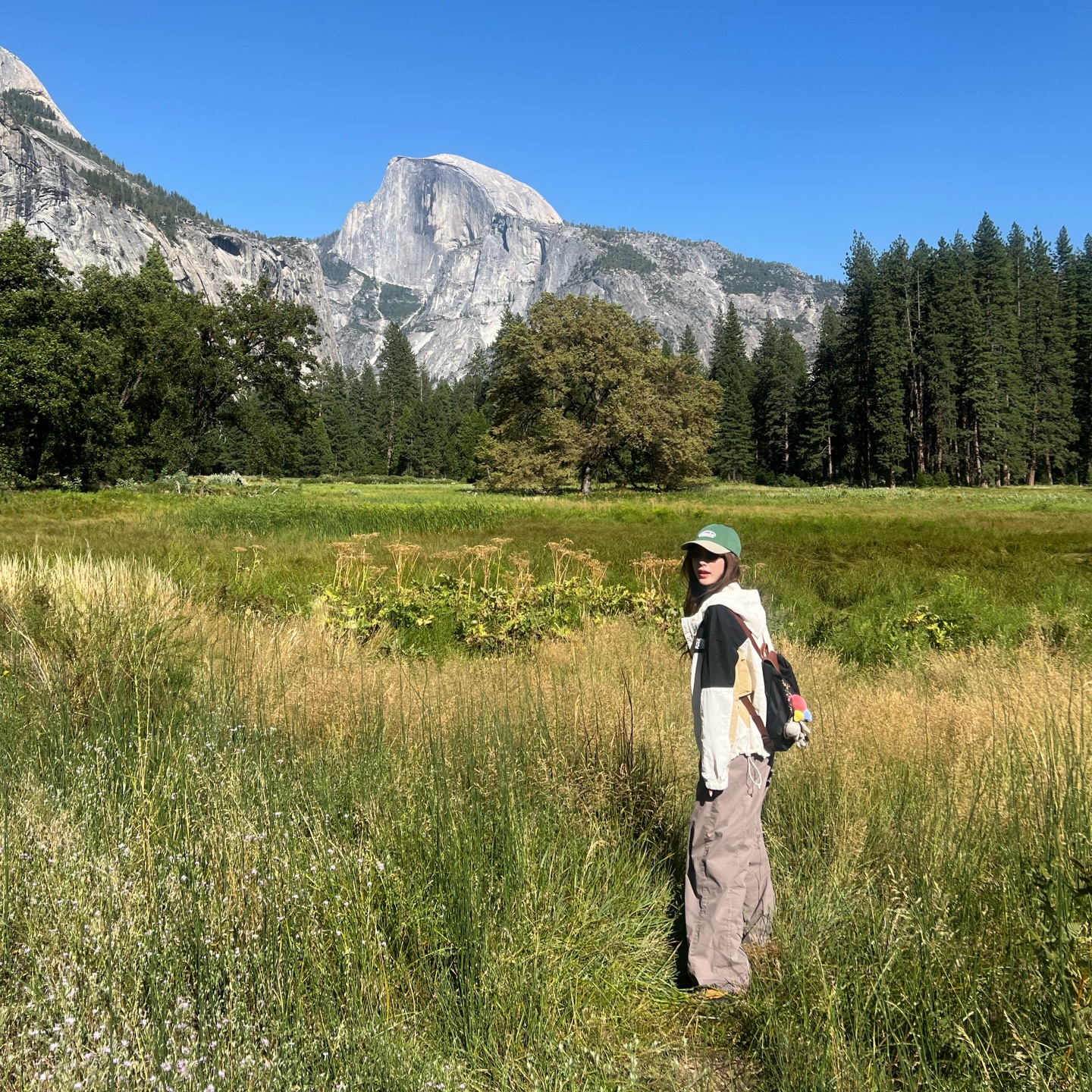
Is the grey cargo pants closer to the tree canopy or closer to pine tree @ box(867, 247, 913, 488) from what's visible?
the tree canopy

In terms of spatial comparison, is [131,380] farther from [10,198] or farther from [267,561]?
[10,198]

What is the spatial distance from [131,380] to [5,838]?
40156 mm

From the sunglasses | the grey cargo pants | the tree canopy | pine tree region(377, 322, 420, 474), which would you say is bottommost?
the grey cargo pants

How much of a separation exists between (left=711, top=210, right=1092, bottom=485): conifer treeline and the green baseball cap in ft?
195

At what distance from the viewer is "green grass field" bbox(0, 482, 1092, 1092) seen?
2.11 metres

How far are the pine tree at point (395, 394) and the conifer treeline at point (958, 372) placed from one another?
1787 inches

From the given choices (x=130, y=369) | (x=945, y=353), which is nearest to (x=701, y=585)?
(x=130, y=369)

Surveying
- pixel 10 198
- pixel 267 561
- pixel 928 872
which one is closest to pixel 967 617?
pixel 928 872

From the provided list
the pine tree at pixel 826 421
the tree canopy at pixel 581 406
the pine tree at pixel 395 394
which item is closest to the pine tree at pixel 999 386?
the pine tree at pixel 826 421

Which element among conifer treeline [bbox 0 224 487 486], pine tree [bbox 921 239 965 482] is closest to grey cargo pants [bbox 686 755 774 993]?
conifer treeline [bbox 0 224 487 486]

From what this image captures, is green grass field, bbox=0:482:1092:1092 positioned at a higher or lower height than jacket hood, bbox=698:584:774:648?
lower

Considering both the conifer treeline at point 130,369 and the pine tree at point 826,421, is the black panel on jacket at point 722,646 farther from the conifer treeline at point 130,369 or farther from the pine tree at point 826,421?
the pine tree at point 826,421

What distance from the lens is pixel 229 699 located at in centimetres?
435

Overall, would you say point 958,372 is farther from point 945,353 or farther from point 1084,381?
point 1084,381
